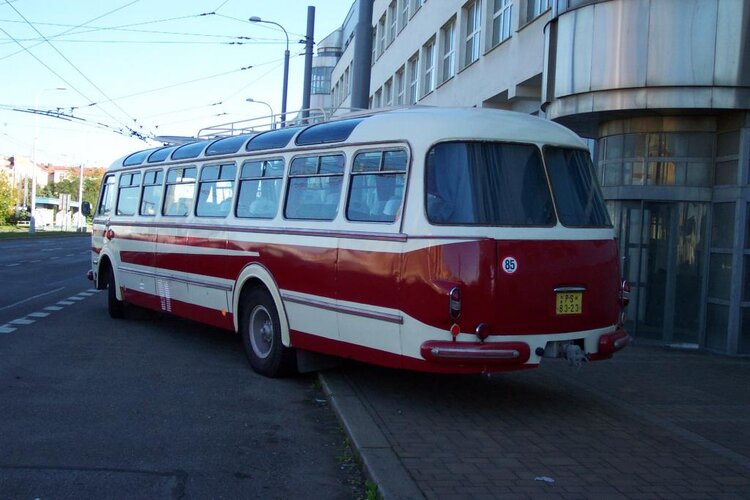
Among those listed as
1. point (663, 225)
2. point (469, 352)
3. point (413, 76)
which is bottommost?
point (469, 352)

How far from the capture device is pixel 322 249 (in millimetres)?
7984

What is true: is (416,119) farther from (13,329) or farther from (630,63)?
(13,329)

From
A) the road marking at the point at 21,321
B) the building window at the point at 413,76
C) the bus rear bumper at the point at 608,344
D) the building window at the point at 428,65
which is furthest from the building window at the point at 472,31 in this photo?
the bus rear bumper at the point at 608,344

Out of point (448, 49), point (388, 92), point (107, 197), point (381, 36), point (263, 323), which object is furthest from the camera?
point (381, 36)

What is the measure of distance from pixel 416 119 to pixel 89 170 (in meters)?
157

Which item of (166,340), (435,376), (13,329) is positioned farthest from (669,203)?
(13,329)

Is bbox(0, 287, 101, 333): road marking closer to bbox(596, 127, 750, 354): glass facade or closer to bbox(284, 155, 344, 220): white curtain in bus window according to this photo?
bbox(284, 155, 344, 220): white curtain in bus window

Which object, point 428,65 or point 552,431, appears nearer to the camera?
point 552,431

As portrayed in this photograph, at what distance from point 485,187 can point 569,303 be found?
120 centimetres

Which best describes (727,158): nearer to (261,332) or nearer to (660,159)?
(660,159)

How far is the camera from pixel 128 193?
526 inches

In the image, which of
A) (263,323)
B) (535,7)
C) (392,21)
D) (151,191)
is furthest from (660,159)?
(392,21)

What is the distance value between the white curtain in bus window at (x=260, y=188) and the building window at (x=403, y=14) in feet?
72.1

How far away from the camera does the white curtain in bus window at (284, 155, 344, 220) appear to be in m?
8.07
